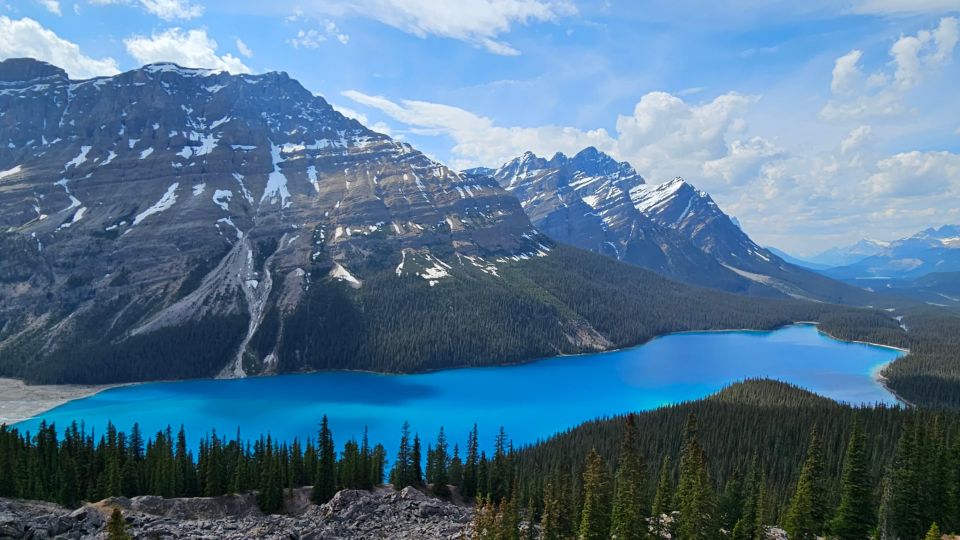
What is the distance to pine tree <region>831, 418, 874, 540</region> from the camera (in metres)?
43.0

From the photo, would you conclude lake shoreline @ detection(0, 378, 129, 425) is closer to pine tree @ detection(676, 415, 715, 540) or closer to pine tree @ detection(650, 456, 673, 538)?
pine tree @ detection(650, 456, 673, 538)

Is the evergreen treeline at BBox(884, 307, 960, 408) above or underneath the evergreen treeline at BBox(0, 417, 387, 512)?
above

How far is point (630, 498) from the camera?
41000 millimetres

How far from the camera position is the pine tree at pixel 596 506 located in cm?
4219

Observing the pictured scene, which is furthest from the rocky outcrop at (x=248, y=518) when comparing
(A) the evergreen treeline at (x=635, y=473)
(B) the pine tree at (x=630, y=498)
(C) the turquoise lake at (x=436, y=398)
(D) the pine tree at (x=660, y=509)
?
(C) the turquoise lake at (x=436, y=398)

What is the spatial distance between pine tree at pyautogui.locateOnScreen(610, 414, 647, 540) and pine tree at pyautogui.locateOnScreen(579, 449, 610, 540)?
75 cm

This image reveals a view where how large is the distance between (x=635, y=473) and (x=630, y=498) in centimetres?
168

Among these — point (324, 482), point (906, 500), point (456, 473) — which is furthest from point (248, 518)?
point (906, 500)

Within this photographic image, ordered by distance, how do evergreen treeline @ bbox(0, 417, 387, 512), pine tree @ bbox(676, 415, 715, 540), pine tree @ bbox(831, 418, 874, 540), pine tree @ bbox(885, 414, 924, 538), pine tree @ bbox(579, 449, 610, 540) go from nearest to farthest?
1. pine tree @ bbox(676, 415, 715, 540)
2. pine tree @ bbox(579, 449, 610, 540)
3. pine tree @ bbox(831, 418, 874, 540)
4. pine tree @ bbox(885, 414, 924, 538)
5. evergreen treeline @ bbox(0, 417, 387, 512)

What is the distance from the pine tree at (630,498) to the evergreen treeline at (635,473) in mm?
98

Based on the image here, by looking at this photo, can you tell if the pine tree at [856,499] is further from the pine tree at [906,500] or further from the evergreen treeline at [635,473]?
the pine tree at [906,500]

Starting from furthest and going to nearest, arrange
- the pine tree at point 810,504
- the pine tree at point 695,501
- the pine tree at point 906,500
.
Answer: the pine tree at point 906,500, the pine tree at point 810,504, the pine tree at point 695,501

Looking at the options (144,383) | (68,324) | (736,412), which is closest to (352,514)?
(736,412)

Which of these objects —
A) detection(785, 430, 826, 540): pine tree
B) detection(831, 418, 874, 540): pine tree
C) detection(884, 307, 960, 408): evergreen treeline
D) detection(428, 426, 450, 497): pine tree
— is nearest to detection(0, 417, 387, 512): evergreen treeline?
detection(428, 426, 450, 497): pine tree
